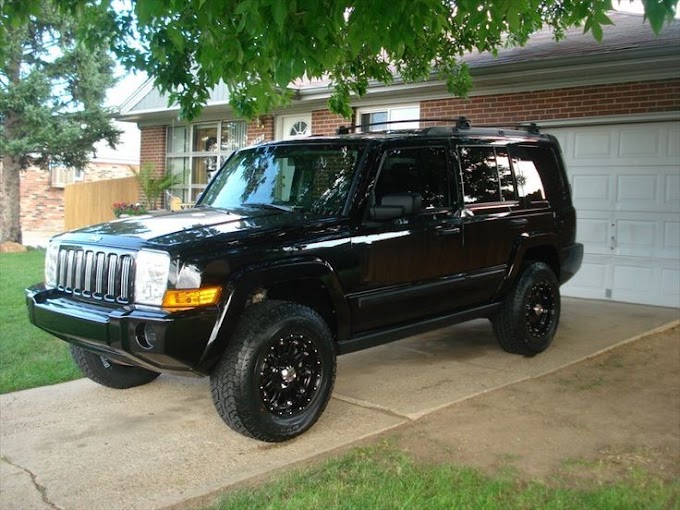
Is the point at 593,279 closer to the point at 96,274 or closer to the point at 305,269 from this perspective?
the point at 305,269

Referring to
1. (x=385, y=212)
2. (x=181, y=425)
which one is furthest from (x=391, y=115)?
(x=181, y=425)

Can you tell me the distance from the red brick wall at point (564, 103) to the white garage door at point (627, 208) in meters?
0.26

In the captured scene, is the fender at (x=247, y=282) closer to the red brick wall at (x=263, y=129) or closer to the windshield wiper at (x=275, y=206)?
the windshield wiper at (x=275, y=206)

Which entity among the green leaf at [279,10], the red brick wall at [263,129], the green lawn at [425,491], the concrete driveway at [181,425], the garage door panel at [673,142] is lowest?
the concrete driveway at [181,425]

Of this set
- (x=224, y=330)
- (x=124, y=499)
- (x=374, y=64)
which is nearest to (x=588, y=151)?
(x=374, y=64)

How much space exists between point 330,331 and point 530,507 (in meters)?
1.78

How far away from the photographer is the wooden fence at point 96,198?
1686cm

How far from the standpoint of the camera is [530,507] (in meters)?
3.53

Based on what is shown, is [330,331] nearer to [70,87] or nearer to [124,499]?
[124,499]

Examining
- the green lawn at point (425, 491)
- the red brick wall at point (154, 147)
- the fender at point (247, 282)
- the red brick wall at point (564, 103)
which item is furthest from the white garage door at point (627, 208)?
the red brick wall at point (154, 147)

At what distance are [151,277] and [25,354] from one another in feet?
10.8

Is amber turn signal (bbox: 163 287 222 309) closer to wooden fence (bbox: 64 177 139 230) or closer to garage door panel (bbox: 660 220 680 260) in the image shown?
garage door panel (bbox: 660 220 680 260)

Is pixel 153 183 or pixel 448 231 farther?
pixel 153 183

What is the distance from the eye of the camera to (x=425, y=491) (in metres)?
3.67
